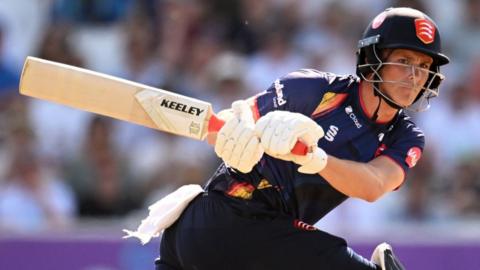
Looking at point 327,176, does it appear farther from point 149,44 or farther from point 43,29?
point 43,29

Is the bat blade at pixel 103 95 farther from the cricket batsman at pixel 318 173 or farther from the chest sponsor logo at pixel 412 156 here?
the chest sponsor logo at pixel 412 156

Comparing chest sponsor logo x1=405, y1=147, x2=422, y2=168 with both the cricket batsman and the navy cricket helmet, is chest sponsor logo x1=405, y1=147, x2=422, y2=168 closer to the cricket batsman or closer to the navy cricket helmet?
the cricket batsman

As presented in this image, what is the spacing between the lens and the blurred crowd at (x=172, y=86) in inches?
261

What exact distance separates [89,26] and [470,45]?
2773mm

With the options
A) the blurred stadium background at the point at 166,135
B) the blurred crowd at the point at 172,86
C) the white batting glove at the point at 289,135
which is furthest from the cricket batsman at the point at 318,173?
the blurred crowd at the point at 172,86

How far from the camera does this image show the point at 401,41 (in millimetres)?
3834

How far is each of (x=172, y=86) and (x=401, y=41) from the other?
345 centimetres

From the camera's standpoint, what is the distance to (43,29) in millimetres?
7719

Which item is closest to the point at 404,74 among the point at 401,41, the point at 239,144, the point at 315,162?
the point at 401,41

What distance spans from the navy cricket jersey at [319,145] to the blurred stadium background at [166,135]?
2.05 m

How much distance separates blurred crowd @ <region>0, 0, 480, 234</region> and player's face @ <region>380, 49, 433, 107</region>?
2.68 metres

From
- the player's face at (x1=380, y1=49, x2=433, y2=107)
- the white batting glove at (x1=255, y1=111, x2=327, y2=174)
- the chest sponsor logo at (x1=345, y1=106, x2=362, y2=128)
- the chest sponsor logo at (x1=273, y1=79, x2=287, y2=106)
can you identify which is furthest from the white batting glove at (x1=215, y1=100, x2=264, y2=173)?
the player's face at (x1=380, y1=49, x2=433, y2=107)

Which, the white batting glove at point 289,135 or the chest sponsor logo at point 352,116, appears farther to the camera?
the chest sponsor logo at point 352,116

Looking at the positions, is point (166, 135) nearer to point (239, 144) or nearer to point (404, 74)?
point (404, 74)
